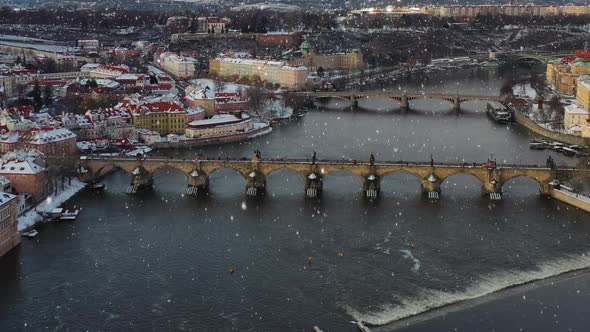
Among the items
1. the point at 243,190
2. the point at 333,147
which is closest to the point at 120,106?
the point at 333,147

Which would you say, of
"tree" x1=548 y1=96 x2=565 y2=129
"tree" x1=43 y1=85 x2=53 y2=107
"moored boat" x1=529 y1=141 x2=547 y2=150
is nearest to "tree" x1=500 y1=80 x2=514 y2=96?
"tree" x1=548 y1=96 x2=565 y2=129

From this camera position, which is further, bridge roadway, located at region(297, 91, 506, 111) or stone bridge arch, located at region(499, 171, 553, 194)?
bridge roadway, located at region(297, 91, 506, 111)

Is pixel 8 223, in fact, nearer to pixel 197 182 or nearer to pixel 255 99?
pixel 197 182

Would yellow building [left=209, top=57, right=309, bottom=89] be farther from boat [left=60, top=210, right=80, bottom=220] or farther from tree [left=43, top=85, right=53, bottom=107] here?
boat [left=60, top=210, right=80, bottom=220]

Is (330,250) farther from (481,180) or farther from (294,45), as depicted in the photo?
(294,45)

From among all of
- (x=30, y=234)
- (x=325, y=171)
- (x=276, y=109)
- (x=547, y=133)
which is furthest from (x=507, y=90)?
(x=30, y=234)
